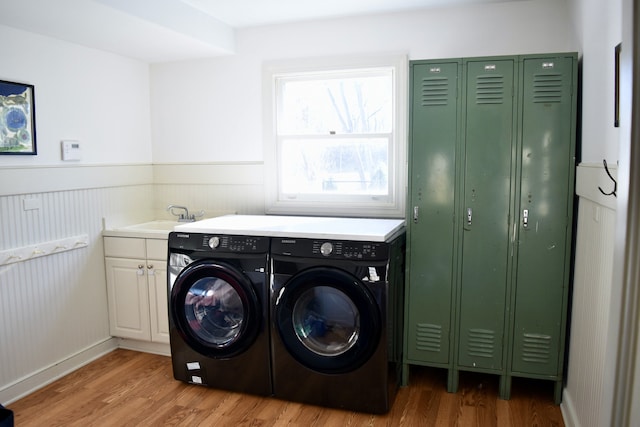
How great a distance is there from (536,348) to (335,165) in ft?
5.82

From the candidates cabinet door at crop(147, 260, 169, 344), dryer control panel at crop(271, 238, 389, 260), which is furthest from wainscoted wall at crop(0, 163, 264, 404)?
dryer control panel at crop(271, 238, 389, 260)

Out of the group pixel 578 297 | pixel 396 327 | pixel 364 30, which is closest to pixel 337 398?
pixel 396 327

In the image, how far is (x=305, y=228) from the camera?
2977mm

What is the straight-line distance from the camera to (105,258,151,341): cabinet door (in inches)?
141

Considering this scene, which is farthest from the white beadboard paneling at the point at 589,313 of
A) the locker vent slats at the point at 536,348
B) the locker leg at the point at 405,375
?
the locker leg at the point at 405,375

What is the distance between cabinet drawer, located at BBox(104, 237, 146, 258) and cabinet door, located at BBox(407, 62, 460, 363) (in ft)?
6.02

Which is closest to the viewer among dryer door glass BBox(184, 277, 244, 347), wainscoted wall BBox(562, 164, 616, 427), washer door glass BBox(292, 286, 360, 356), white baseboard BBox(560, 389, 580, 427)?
wainscoted wall BBox(562, 164, 616, 427)

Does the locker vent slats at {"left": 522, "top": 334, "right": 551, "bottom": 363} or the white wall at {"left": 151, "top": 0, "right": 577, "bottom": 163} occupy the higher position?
the white wall at {"left": 151, "top": 0, "right": 577, "bottom": 163}

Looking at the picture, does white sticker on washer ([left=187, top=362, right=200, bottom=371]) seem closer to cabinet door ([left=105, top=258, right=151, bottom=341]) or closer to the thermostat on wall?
cabinet door ([left=105, top=258, right=151, bottom=341])

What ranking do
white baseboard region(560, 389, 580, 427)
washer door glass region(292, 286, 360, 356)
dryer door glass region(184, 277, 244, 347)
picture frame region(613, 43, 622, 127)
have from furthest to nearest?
dryer door glass region(184, 277, 244, 347) → washer door glass region(292, 286, 360, 356) → white baseboard region(560, 389, 580, 427) → picture frame region(613, 43, 622, 127)

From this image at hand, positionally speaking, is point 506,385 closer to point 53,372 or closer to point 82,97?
point 53,372

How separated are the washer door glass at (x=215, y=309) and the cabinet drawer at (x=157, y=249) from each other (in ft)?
1.61

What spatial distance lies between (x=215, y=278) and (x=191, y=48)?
1664 mm

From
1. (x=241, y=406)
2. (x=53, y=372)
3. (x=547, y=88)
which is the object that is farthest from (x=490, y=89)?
(x=53, y=372)
